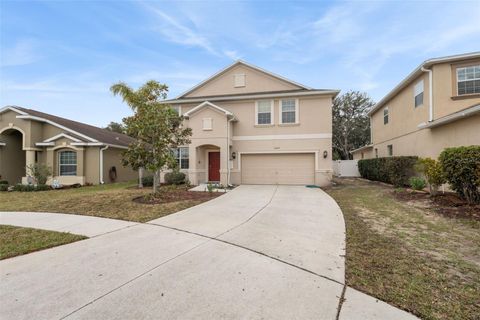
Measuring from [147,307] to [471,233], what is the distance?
22.6 feet

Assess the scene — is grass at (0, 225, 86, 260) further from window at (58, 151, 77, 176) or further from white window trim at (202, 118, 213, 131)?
window at (58, 151, 77, 176)

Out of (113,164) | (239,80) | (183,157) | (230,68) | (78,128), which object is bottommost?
(113,164)

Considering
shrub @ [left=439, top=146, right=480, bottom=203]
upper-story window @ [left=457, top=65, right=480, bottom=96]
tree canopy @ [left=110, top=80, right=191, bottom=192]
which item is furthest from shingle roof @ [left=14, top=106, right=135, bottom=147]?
upper-story window @ [left=457, top=65, right=480, bottom=96]

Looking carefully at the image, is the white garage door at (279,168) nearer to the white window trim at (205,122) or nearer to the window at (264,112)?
the window at (264,112)

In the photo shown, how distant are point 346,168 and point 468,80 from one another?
45.8ft

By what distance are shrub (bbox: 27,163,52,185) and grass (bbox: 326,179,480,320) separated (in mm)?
18265

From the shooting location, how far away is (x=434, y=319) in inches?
91.9

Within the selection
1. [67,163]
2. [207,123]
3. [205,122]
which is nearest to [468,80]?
[207,123]

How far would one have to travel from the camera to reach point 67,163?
16375 millimetres

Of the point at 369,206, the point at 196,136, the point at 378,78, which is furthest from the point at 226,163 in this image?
the point at 378,78

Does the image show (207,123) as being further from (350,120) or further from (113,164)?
(350,120)

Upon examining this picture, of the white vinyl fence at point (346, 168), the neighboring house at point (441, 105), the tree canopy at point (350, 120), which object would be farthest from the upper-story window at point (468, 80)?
the tree canopy at point (350, 120)

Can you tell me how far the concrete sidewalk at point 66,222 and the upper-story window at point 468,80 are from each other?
50.9ft

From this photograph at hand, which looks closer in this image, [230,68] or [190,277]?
[190,277]
